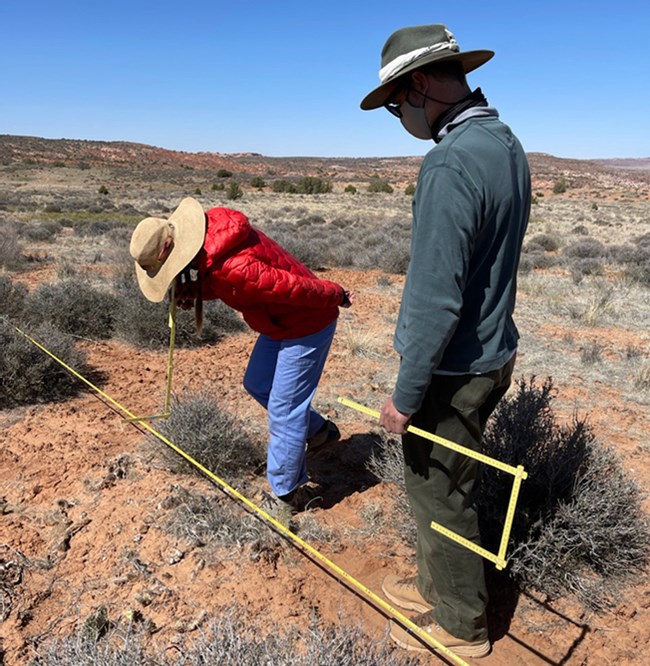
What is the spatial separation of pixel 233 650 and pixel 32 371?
3.44 m

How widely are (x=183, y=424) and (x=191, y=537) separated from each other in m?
0.88

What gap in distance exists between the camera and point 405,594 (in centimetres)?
256

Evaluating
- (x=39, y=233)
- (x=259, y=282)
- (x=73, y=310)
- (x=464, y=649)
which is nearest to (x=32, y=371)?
(x=73, y=310)

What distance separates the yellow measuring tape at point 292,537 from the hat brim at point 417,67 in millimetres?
1696

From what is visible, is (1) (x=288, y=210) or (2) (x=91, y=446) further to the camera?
(1) (x=288, y=210)

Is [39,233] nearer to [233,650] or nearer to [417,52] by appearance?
[233,650]

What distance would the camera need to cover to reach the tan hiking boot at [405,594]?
8.16 ft

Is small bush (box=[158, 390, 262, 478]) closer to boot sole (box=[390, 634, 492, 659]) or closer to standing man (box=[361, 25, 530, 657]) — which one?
boot sole (box=[390, 634, 492, 659])

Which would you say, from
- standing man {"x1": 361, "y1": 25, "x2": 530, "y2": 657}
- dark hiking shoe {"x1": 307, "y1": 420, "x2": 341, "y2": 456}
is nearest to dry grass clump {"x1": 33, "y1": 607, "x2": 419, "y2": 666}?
standing man {"x1": 361, "y1": 25, "x2": 530, "y2": 657}

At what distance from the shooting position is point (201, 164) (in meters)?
79.9

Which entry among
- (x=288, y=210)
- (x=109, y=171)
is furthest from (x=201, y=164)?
(x=288, y=210)

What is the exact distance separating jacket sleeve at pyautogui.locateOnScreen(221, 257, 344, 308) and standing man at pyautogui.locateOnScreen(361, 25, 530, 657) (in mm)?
863

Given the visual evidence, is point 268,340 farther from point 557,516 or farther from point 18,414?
point 18,414

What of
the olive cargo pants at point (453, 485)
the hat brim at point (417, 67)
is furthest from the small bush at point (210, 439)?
the hat brim at point (417, 67)
